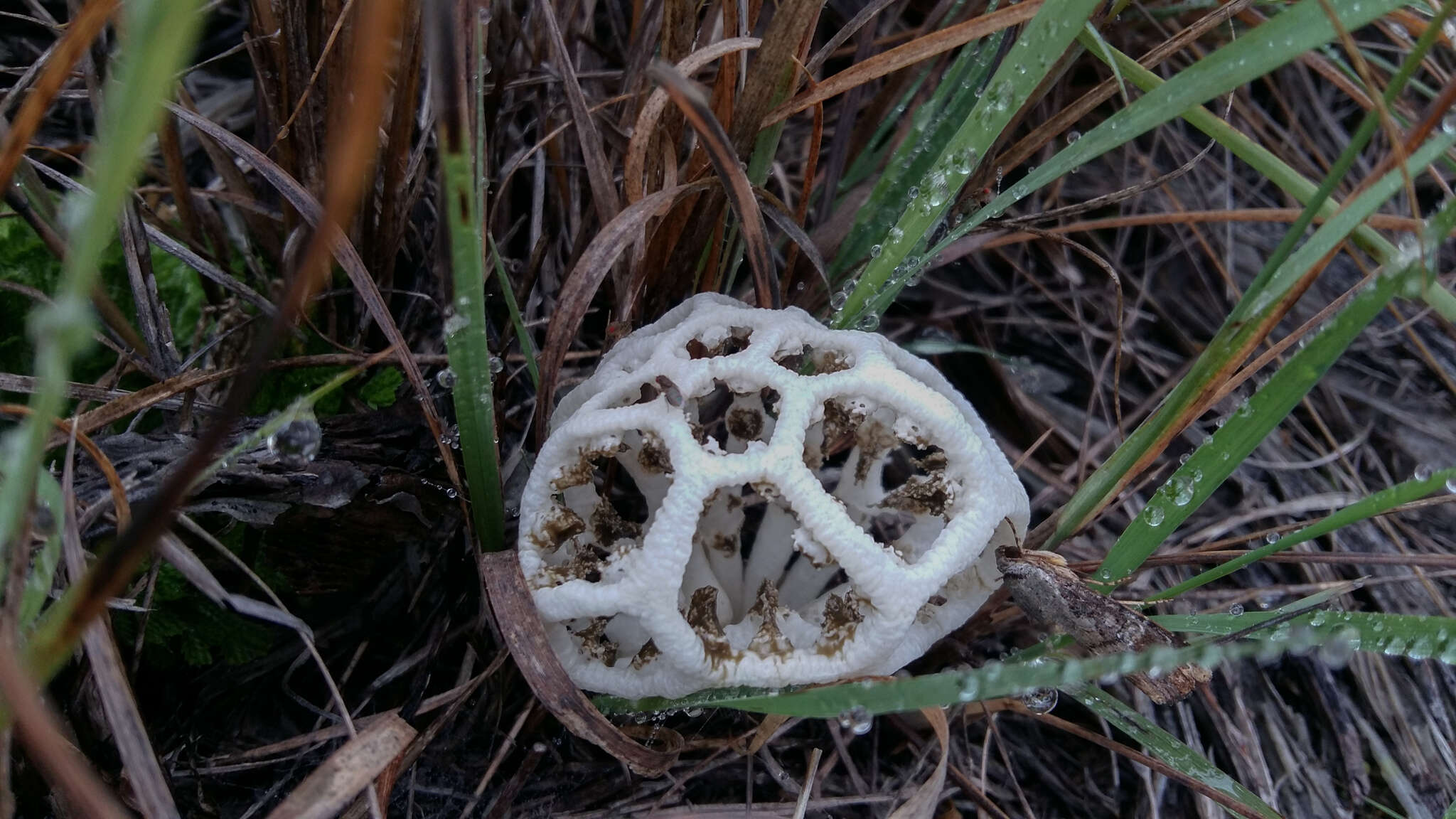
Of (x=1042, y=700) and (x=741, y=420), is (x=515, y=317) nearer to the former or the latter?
(x=741, y=420)

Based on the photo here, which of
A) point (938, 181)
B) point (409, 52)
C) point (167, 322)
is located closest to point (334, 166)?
point (409, 52)

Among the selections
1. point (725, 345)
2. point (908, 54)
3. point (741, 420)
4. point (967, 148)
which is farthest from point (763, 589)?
point (908, 54)

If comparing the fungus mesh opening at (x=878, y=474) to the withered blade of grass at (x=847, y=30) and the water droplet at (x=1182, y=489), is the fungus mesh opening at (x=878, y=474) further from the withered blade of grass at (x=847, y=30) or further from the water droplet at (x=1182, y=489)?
the withered blade of grass at (x=847, y=30)

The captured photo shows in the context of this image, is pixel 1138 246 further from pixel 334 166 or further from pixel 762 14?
pixel 334 166

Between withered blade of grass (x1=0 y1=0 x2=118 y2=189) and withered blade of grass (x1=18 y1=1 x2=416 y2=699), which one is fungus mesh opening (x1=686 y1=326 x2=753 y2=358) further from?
withered blade of grass (x1=0 y1=0 x2=118 y2=189)

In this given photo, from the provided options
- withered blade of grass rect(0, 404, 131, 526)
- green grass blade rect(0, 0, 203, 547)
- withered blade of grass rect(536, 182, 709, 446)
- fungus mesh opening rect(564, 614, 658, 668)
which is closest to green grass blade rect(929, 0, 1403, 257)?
withered blade of grass rect(536, 182, 709, 446)
